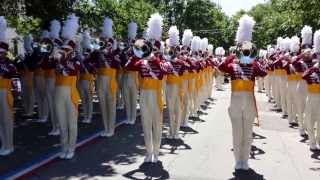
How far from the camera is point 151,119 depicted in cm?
1043

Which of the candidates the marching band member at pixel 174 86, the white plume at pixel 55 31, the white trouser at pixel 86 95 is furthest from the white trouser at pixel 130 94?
the white plume at pixel 55 31

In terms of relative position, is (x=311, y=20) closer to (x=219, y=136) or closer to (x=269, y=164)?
(x=219, y=136)

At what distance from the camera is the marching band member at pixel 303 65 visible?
12.9 m

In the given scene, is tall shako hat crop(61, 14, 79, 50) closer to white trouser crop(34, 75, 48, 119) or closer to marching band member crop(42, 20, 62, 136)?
marching band member crop(42, 20, 62, 136)

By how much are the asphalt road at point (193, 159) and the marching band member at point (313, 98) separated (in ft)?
1.16

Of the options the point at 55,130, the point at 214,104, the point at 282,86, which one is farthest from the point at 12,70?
the point at 214,104

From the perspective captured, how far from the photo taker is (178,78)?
13.1 m

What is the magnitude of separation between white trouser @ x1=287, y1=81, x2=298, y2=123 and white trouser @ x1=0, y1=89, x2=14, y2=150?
7305mm

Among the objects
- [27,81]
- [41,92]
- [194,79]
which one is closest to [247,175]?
[194,79]

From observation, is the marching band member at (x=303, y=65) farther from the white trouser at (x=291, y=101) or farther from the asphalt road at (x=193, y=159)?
the white trouser at (x=291, y=101)

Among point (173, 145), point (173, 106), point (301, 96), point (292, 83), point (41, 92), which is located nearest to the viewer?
point (173, 145)

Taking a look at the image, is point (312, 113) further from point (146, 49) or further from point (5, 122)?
point (5, 122)

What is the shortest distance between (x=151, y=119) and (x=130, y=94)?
5451mm

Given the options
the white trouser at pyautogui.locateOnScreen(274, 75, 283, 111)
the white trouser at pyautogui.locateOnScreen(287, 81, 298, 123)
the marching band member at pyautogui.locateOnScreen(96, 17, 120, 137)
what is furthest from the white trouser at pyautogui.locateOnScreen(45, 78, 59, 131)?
the white trouser at pyautogui.locateOnScreen(274, 75, 283, 111)
